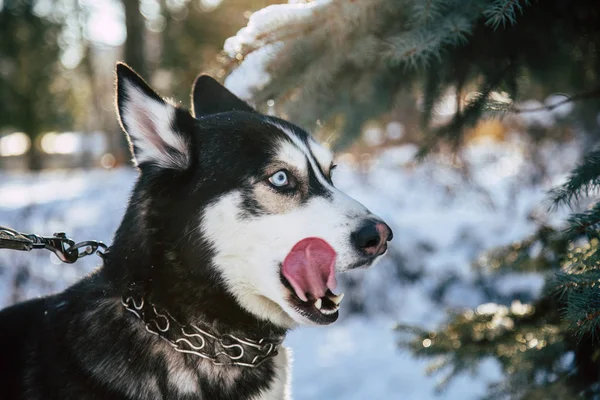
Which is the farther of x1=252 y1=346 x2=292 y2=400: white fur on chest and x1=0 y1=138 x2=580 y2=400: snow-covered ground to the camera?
x1=0 y1=138 x2=580 y2=400: snow-covered ground

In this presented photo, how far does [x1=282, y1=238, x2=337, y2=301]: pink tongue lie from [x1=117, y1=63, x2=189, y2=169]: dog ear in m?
0.60

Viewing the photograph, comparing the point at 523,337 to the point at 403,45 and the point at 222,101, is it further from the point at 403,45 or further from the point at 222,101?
the point at 222,101

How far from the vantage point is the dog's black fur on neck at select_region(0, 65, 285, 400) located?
6.50 feet

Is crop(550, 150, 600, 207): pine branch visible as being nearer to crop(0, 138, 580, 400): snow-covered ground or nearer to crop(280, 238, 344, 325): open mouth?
crop(280, 238, 344, 325): open mouth

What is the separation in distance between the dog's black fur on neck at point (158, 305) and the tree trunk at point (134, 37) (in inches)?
387

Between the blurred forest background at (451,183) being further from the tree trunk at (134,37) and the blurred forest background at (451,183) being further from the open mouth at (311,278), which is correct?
the tree trunk at (134,37)

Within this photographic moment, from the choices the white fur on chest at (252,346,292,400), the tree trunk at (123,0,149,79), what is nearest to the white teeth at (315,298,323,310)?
the white fur on chest at (252,346,292,400)

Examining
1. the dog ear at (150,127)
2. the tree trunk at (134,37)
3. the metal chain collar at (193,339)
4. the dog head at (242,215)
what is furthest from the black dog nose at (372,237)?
the tree trunk at (134,37)

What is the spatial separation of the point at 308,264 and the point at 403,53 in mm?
1023

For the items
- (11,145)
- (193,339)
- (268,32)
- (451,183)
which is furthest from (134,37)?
(11,145)

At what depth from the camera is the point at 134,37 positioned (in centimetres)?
1138

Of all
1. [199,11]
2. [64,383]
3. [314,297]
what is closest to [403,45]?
[314,297]

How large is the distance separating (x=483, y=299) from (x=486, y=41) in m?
3.57

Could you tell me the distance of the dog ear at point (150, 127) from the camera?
2.05 metres
